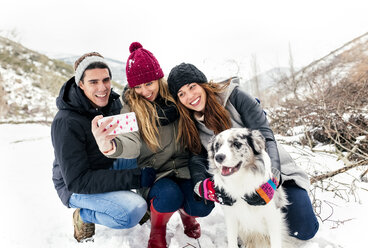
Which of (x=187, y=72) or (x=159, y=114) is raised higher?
(x=187, y=72)

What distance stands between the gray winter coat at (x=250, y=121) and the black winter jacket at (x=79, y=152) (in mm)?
1061

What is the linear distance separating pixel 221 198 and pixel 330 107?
3.52 m

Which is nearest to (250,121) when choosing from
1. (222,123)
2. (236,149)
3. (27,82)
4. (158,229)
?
(222,123)

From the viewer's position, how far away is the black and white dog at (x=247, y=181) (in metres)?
2.18

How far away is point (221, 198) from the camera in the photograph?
2311 mm

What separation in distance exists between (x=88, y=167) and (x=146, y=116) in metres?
0.79

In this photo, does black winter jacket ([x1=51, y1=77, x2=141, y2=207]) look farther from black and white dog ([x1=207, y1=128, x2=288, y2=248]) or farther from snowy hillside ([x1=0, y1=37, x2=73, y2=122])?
snowy hillside ([x1=0, y1=37, x2=73, y2=122])

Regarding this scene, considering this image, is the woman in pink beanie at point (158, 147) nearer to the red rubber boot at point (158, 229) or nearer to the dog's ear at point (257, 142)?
the red rubber boot at point (158, 229)

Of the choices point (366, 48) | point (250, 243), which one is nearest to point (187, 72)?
point (250, 243)

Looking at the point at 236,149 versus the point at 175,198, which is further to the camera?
the point at 175,198

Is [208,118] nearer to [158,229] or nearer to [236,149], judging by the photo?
[236,149]

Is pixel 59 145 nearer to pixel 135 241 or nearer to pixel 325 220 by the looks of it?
pixel 135 241

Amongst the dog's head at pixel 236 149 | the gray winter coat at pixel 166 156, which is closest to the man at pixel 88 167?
the gray winter coat at pixel 166 156

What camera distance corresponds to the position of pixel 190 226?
112 inches
